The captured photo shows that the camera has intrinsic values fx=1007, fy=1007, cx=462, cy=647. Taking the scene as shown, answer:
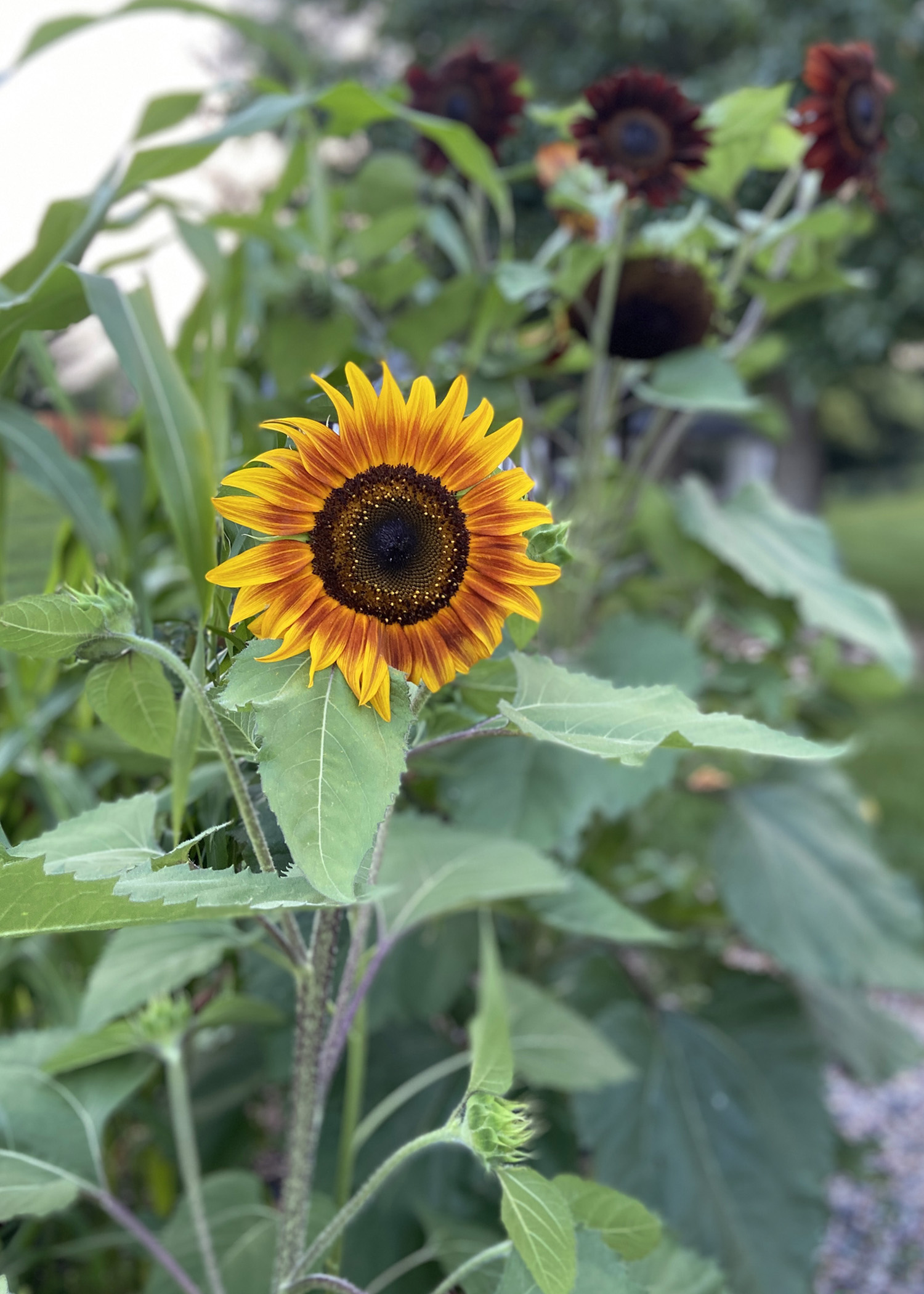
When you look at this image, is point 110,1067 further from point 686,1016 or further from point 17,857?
point 686,1016

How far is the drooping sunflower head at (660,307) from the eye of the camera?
828 mm

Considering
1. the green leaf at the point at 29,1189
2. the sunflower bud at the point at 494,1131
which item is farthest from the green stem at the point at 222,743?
the green leaf at the point at 29,1189

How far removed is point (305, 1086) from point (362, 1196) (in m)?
0.06

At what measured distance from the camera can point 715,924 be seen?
117 cm

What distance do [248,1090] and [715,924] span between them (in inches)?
21.7

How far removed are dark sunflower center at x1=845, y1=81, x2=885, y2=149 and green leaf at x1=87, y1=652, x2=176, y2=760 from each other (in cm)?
73

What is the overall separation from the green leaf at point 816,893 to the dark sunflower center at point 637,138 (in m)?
0.64

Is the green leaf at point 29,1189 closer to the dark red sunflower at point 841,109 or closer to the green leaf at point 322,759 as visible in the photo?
the green leaf at point 322,759

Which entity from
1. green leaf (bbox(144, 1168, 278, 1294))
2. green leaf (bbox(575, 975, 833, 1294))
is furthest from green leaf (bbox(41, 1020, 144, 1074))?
green leaf (bbox(575, 975, 833, 1294))

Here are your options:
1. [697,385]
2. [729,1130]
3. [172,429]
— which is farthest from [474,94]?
[729,1130]

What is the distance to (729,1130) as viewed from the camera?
924 millimetres

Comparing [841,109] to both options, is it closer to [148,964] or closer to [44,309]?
[44,309]

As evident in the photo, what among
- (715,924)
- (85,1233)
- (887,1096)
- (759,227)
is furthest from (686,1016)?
(887,1096)

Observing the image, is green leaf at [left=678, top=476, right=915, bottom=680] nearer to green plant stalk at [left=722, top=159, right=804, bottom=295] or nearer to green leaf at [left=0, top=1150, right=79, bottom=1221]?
green plant stalk at [left=722, top=159, right=804, bottom=295]
